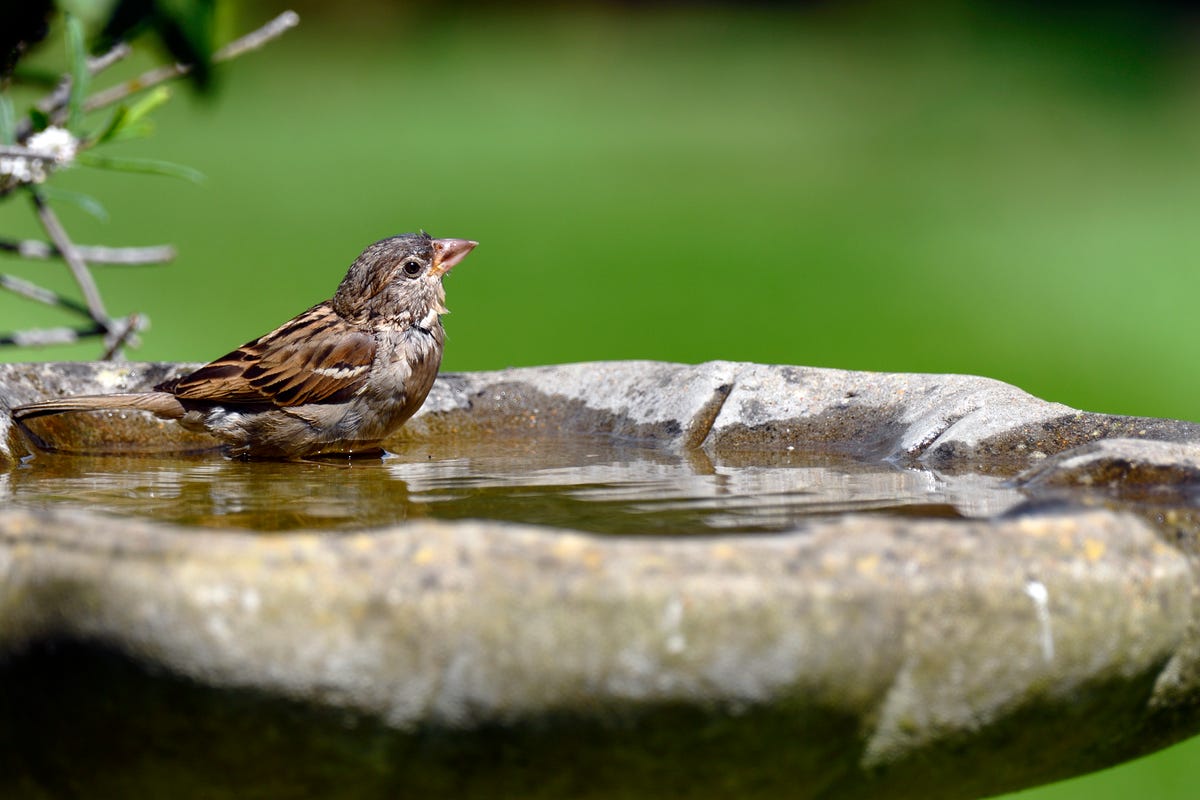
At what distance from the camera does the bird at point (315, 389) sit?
4340 mm

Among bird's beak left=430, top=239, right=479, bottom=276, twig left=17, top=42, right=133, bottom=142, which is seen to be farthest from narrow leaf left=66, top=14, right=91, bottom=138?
bird's beak left=430, top=239, right=479, bottom=276

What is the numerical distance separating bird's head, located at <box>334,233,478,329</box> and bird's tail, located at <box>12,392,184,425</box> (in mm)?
701

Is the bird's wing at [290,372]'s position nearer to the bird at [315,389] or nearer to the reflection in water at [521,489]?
the bird at [315,389]

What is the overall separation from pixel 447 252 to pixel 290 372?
0.78 meters

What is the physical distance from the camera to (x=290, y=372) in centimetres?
444

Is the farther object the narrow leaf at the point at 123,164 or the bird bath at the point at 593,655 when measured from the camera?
the narrow leaf at the point at 123,164

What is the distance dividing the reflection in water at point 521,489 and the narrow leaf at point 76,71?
1.04m

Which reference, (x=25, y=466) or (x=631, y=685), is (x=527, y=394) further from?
(x=631, y=685)

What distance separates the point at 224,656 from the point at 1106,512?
139 cm

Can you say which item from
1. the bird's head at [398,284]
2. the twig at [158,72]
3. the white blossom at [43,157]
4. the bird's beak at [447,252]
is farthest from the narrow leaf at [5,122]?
the bird's beak at [447,252]

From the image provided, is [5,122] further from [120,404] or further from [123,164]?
[120,404]

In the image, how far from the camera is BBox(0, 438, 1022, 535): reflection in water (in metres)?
2.71

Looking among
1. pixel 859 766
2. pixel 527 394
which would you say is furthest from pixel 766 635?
pixel 527 394

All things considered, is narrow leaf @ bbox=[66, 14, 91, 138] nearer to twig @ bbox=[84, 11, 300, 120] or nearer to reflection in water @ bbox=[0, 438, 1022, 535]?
twig @ bbox=[84, 11, 300, 120]
